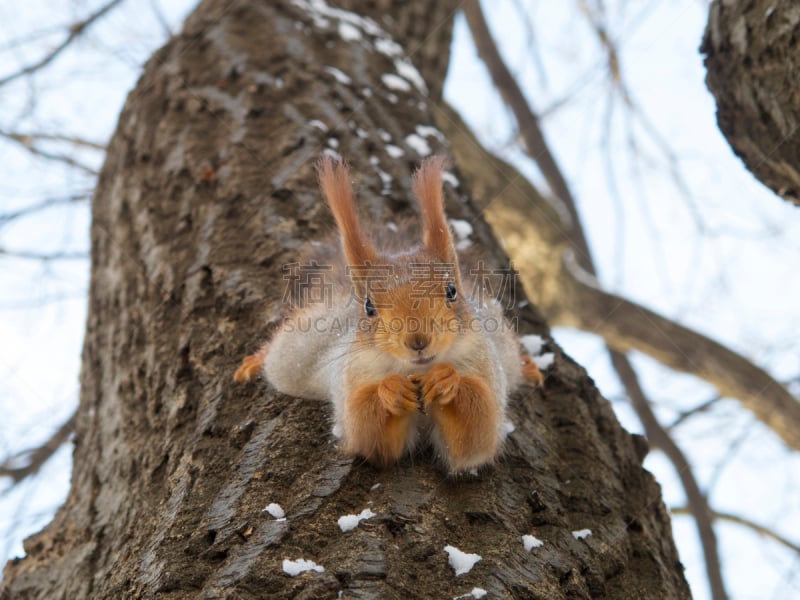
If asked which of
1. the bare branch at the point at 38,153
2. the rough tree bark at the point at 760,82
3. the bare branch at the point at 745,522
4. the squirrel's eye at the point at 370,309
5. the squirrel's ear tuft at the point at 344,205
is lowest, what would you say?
the bare branch at the point at 745,522

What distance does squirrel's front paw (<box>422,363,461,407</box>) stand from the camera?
4.09 feet

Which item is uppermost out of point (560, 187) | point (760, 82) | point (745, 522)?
point (560, 187)

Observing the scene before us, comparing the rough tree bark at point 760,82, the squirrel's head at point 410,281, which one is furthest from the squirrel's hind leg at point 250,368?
the rough tree bark at point 760,82

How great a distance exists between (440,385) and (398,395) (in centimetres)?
7

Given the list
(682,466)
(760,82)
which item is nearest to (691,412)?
(682,466)

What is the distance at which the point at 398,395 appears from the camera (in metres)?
1.24

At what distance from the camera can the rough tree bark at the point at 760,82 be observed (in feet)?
5.18

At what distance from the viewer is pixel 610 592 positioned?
3.84 feet

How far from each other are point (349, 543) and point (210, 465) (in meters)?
0.32

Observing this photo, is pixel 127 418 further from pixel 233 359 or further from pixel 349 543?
pixel 349 543

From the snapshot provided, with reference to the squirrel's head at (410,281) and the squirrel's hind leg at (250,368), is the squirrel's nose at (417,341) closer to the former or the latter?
the squirrel's head at (410,281)

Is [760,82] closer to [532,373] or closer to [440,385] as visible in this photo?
[532,373]

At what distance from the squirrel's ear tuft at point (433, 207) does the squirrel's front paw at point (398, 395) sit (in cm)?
29

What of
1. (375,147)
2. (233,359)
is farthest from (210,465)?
Answer: (375,147)
